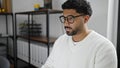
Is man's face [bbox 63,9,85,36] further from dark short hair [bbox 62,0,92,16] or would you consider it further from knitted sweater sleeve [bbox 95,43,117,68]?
knitted sweater sleeve [bbox 95,43,117,68]

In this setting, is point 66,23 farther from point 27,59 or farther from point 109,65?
point 27,59

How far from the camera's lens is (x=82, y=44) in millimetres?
1343

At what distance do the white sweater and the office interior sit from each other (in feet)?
2.36

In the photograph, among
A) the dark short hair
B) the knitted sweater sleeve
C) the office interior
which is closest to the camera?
the knitted sweater sleeve

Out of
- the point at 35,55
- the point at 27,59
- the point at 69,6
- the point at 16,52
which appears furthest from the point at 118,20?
the point at 16,52

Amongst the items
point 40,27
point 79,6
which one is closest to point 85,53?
point 79,6

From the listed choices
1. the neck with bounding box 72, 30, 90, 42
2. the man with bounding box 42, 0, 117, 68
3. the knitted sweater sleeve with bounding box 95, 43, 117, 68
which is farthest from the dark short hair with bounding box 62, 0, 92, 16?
the knitted sweater sleeve with bounding box 95, 43, 117, 68

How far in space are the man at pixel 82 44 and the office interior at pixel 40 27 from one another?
74 centimetres

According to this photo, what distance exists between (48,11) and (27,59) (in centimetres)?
117

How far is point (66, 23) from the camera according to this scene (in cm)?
133

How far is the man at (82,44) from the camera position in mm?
1191

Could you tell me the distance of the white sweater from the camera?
46.6 inches

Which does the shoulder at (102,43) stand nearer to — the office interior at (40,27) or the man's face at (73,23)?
the man's face at (73,23)

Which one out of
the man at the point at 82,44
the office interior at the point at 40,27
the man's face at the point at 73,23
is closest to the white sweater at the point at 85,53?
the man at the point at 82,44
